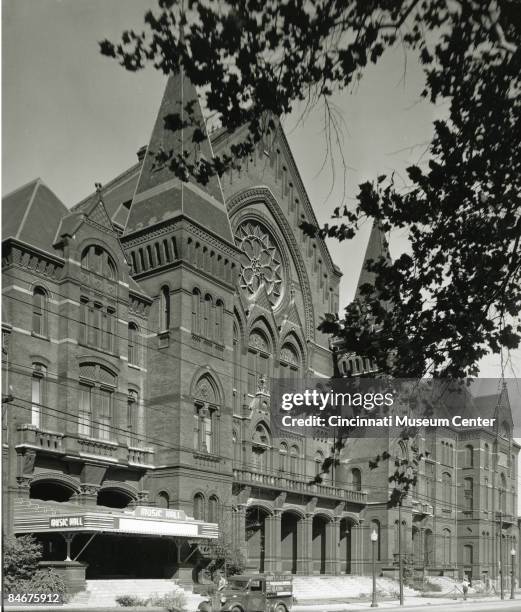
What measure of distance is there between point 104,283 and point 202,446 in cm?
786

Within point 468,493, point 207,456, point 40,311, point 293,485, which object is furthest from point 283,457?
point 468,493

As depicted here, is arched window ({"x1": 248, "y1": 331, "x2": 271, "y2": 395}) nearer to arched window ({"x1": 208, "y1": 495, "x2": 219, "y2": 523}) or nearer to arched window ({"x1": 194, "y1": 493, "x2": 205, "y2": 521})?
arched window ({"x1": 208, "y1": 495, "x2": 219, "y2": 523})

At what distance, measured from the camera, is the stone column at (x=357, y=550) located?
4662 cm

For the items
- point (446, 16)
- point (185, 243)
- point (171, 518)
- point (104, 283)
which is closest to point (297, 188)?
point (185, 243)

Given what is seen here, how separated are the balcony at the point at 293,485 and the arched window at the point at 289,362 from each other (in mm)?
5174

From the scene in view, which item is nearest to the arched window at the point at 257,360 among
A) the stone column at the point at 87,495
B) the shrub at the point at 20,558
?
the stone column at the point at 87,495

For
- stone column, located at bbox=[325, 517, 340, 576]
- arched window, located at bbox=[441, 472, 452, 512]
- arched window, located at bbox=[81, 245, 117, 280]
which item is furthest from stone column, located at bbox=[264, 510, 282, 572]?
arched window, located at bbox=[441, 472, 452, 512]

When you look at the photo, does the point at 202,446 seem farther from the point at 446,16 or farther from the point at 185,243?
the point at 446,16

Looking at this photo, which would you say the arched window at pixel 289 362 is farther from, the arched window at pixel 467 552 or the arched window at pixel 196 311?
the arched window at pixel 467 552

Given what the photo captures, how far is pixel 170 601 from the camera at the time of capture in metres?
27.0

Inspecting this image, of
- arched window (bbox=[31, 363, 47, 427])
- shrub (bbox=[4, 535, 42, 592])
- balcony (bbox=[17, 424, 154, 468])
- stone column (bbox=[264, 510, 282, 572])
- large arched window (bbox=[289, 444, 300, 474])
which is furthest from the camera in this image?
large arched window (bbox=[289, 444, 300, 474])

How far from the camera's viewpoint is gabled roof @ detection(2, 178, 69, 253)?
31.3m

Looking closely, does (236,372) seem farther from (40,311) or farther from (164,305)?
(40,311)

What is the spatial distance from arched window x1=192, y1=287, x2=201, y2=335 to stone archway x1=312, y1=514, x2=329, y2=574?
14.2 m
